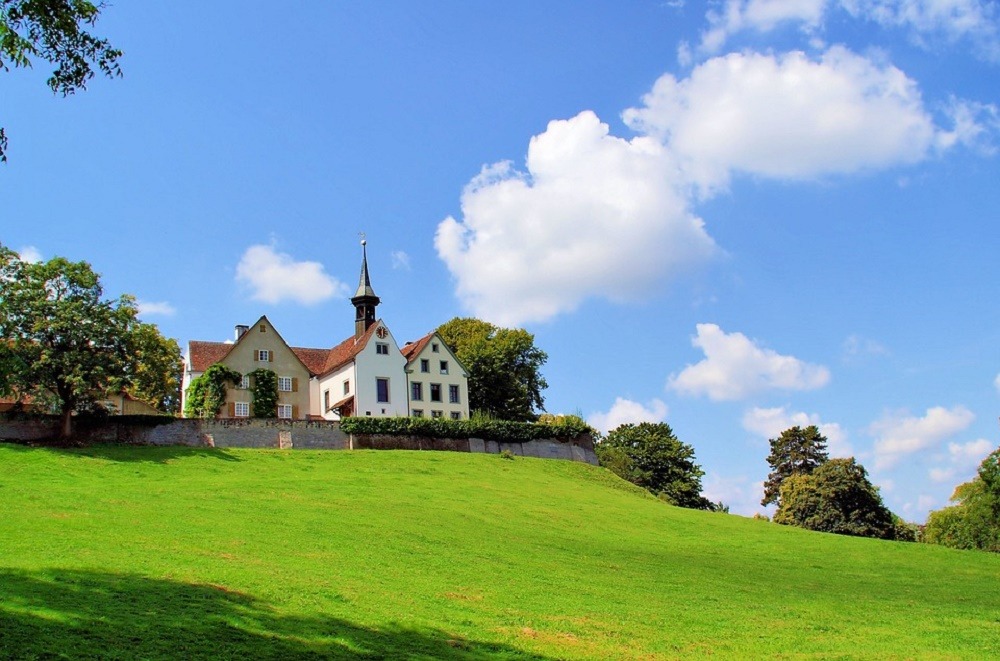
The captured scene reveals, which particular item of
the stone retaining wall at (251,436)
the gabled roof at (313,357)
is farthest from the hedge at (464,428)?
the gabled roof at (313,357)

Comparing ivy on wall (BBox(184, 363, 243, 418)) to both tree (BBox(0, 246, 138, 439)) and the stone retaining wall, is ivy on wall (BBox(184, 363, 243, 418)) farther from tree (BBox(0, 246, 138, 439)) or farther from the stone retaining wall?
tree (BBox(0, 246, 138, 439))

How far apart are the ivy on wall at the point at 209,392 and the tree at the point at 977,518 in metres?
57.6

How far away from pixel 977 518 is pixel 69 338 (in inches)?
2618

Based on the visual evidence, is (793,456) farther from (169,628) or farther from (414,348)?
(169,628)

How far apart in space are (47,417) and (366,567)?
120 feet

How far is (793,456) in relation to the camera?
87812mm

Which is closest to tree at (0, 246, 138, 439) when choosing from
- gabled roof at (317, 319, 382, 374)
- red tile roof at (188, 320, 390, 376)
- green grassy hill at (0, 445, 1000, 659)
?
green grassy hill at (0, 445, 1000, 659)

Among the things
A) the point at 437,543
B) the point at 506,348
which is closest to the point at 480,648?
the point at 437,543

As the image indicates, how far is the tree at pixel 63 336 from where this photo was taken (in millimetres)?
52812

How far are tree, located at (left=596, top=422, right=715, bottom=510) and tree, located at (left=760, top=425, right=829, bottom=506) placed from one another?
8.46 metres

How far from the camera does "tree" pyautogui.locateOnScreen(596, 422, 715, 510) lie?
81688 mm

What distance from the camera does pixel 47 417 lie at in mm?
54781

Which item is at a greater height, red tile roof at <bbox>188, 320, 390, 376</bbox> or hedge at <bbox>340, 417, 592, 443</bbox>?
red tile roof at <bbox>188, 320, 390, 376</bbox>

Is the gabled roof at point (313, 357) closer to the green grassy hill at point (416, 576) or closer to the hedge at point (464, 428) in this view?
the hedge at point (464, 428)
